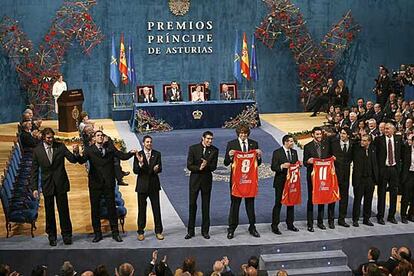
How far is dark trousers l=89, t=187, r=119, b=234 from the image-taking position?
9648 mm

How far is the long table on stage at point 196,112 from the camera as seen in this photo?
18594 millimetres

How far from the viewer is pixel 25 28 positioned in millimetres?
20062

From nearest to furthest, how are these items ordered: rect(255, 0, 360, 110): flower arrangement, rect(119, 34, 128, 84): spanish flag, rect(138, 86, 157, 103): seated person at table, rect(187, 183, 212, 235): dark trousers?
1. rect(187, 183, 212, 235): dark trousers
2. rect(138, 86, 157, 103): seated person at table
3. rect(119, 34, 128, 84): spanish flag
4. rect(255, 0, 360, 110): flower arrangement

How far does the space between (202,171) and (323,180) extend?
5.26 ft

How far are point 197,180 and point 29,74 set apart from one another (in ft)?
36.4

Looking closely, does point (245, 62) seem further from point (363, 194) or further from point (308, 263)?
point (308, 263)

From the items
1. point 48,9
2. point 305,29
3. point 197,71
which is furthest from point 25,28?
point 305,29

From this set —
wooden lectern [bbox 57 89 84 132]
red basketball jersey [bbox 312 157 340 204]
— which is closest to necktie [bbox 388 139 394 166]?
red basketball jersey [bbox 312 157 340 204]

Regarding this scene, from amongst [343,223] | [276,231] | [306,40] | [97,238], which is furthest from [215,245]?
[306,40]

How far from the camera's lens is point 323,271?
31.3 ft

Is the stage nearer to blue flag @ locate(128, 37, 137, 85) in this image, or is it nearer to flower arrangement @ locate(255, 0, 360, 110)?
blue flag @ locate(128, 37, 137, 85)

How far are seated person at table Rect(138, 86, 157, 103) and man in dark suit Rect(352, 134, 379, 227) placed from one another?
9.62m

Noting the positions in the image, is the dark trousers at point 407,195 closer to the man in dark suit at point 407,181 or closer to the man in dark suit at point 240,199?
the man in dark suit at point 407,181

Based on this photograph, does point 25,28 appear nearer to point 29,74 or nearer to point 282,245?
point 29,74
